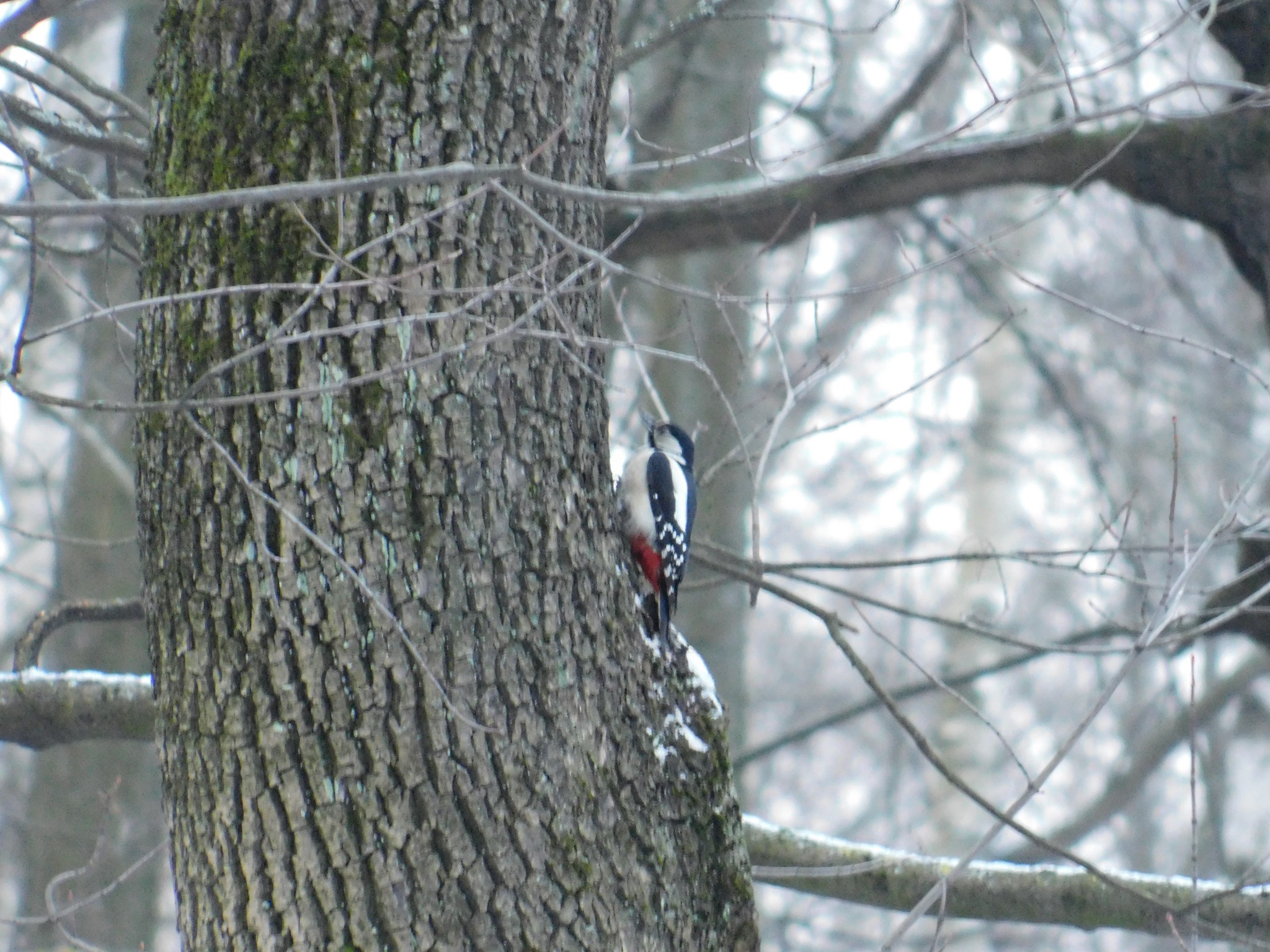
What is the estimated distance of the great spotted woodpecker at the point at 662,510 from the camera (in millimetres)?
3352

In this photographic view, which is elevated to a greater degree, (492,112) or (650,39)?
(650,39)

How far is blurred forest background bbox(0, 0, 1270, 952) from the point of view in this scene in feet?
11.1

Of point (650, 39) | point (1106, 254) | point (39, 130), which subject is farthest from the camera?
point (1106, 254)

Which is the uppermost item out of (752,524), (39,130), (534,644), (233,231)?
(39,130)

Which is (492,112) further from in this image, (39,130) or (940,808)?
(940,808)

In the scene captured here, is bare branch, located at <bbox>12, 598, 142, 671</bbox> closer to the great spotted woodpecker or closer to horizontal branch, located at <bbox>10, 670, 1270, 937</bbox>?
horizontal branch, located at <bbox>10, 670, 1270, 937</bbox>

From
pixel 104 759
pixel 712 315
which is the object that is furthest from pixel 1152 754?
pixel 104 759

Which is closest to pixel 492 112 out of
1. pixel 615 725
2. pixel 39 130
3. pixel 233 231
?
pixel 233 231

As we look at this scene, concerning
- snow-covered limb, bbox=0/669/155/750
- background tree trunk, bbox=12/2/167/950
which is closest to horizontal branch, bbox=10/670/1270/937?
snow-covered limb, bbox=0/669/155/750

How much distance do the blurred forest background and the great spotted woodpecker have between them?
0.35 ft

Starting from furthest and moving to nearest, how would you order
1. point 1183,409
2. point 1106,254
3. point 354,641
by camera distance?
1. point 1106,254
2. point 1183,409
3. point 354,641

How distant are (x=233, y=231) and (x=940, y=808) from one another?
11.7 meters

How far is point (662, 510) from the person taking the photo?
154 inches

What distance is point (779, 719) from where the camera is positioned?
1719cm
